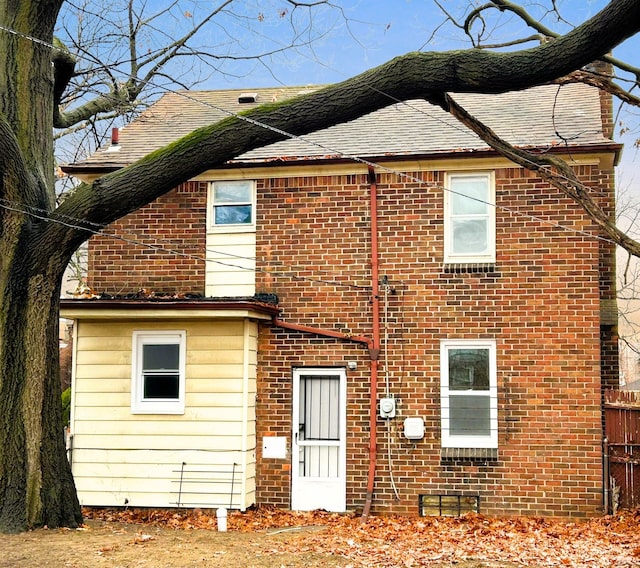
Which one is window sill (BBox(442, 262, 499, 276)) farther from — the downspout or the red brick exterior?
the downspout

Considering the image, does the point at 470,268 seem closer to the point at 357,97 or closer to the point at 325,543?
the point at 357,97

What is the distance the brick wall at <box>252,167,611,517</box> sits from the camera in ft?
43.5

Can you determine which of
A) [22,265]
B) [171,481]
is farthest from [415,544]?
[22,265]

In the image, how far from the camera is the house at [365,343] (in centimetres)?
1337

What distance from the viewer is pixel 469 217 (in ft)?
45.9

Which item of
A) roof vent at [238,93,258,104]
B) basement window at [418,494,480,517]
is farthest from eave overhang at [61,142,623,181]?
basement window at [418,494,480,517]

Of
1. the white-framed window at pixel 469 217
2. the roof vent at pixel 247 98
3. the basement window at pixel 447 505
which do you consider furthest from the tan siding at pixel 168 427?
the roof vent at pixel 247 98

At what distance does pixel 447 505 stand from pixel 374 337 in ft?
9.23

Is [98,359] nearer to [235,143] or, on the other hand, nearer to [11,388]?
[11,388]

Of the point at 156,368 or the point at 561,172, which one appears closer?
the point at 561,172

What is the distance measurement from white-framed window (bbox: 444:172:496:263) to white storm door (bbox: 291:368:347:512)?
8.95ft

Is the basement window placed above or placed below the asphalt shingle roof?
below

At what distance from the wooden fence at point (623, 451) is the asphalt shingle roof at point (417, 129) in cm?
408

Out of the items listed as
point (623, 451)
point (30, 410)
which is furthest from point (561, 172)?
point (30, 410)
